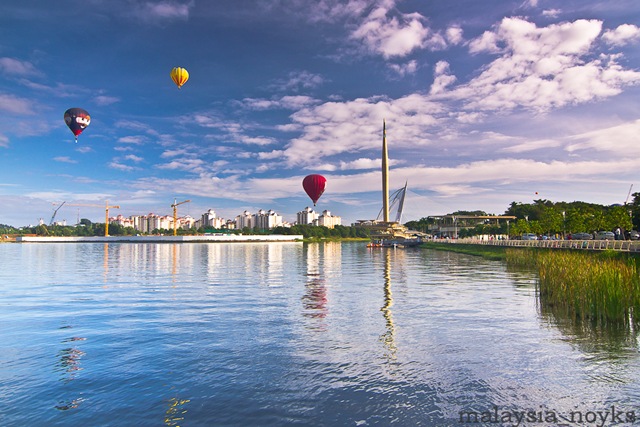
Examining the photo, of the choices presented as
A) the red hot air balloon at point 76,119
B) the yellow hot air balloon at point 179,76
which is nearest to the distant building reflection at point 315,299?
the yellow hot air balloon at point 179,76

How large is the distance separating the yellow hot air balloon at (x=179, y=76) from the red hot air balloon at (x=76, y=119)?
51.7 feet

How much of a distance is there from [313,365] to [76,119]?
67759mm

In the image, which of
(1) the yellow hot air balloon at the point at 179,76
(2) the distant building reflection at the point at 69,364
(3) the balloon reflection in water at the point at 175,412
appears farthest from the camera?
(1) the yellow hot air balloon at the point at 179,76

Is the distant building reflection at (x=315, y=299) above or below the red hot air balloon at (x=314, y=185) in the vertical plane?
below

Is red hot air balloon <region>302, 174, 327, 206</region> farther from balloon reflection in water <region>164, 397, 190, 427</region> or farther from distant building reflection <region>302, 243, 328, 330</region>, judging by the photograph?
balloon reflection in water <region>164, 397, 190, 427</region>

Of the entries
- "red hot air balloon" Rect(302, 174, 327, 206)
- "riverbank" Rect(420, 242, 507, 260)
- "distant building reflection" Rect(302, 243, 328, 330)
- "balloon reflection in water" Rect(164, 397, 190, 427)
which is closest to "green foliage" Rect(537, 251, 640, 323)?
"distant building reflection" Rect(302, 243, 328, 330)

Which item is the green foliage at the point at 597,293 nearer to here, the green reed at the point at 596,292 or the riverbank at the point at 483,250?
the green reed at the point at 596,292

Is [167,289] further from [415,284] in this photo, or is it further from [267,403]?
[267,403]

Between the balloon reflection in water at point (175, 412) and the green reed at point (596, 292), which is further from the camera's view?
the green reed at point (596, 292)

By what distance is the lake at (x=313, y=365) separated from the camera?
11.3m

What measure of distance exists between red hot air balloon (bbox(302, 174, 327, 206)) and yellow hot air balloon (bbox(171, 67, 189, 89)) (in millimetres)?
45814

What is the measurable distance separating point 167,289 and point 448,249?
313ft

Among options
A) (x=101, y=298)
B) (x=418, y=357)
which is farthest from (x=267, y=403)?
(x=101, y=298)

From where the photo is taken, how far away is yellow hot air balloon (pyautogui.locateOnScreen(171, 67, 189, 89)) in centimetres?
6609
